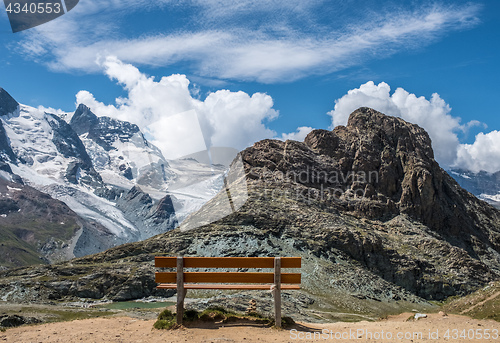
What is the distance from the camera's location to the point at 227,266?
56.0ft

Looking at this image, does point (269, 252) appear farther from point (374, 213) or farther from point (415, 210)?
point (415, 210)

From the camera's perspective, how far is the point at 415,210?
182m

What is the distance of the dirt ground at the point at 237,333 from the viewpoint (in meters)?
16.1

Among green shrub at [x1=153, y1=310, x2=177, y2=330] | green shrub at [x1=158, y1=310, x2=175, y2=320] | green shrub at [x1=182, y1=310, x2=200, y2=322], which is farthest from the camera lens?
green shrub at [x1=158, y1=310, x2=175, y2=320]

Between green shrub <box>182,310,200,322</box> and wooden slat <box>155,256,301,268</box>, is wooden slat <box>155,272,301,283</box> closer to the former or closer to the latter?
wooden slat <box>155,256,301,268</box>

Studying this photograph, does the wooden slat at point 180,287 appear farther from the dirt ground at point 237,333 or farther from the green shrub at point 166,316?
the green shrub at point 166,316

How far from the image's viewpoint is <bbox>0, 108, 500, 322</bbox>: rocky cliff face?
373 ft

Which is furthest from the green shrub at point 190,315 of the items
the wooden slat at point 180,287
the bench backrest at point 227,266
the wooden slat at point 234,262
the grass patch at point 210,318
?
the wooden slat at point 234,262

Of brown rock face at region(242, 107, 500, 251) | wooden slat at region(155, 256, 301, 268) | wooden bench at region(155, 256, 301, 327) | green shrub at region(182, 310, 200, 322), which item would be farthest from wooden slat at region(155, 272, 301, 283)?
brown rock face at region(242, 107, 500, 251)

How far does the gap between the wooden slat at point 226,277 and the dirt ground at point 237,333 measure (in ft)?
5.78

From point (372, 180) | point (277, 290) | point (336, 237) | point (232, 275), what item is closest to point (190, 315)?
point (232, 275)

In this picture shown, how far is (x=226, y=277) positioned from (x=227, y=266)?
2.59 feet

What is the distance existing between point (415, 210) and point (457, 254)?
38.2m

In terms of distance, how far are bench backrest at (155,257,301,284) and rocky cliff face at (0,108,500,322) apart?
76078 millimetres
